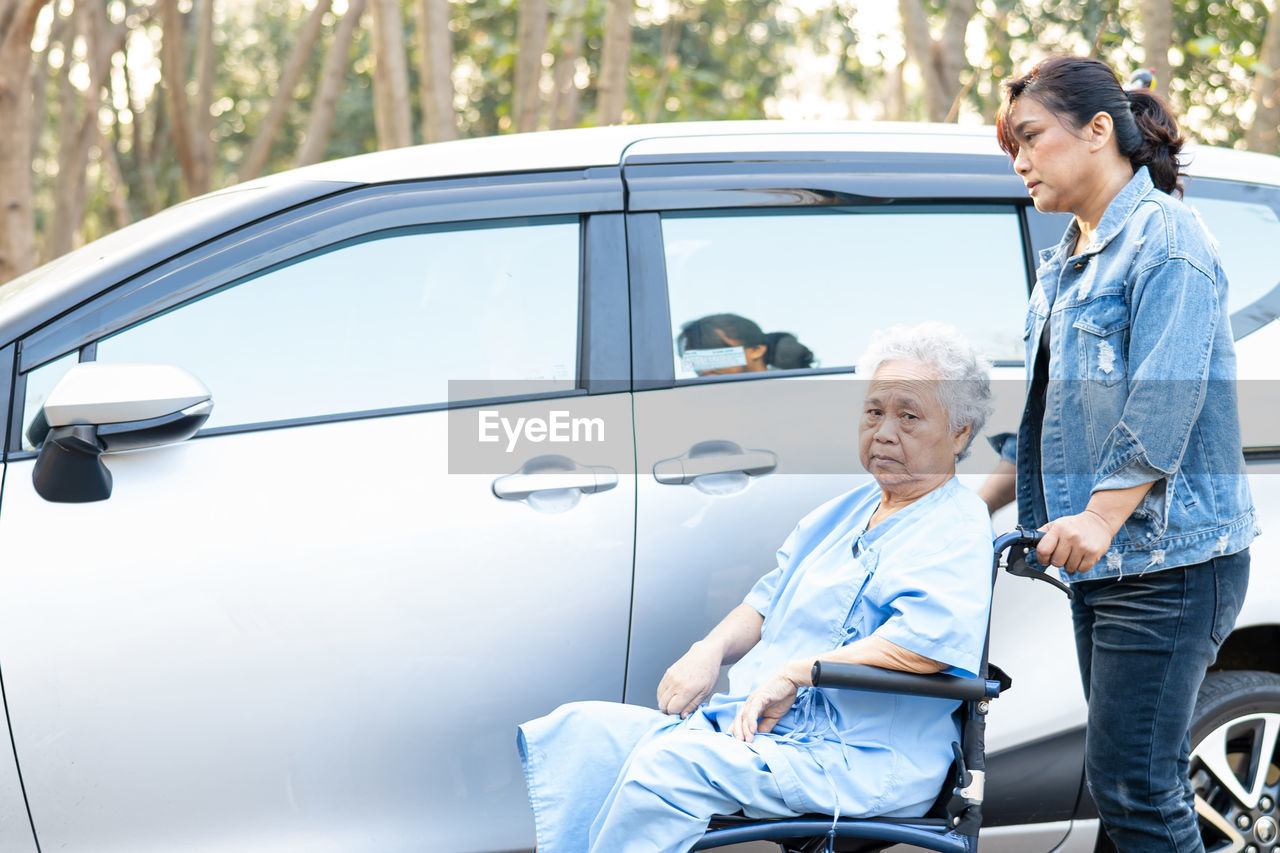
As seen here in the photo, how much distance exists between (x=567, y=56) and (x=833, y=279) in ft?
16.6

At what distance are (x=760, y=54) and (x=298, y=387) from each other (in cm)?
1538

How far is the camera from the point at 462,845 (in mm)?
2492

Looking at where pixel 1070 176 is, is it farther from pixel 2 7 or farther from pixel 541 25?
pixel 541 25

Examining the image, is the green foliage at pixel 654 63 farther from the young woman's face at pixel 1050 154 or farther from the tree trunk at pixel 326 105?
the young woman's face at pixel 1050 154

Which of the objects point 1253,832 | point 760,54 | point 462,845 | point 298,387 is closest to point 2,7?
point 298,387

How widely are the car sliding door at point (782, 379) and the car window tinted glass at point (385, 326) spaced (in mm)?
204

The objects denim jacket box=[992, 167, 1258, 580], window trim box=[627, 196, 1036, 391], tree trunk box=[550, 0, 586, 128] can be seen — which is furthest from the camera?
tree trunk box=[550, 0, 586, 128]

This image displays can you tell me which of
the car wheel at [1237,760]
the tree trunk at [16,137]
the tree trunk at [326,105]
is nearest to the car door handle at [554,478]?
the car wheel at [1237,760]

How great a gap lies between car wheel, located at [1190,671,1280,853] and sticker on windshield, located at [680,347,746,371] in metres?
1.25

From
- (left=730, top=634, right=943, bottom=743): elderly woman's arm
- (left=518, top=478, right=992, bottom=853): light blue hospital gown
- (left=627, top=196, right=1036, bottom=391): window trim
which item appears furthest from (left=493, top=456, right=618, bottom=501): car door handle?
(left=730, top=634, right=943, bottom=743): elderly woman's arm

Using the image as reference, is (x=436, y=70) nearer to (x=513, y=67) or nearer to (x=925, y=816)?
(x=925, y=816)

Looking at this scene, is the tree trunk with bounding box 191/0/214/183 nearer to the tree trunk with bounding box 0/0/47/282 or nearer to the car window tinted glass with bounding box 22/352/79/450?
the tree trunk with bounding box 0/0/47/282

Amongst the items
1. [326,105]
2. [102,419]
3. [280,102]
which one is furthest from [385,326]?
[280,102]

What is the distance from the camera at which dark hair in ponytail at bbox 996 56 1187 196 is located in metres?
2.12
